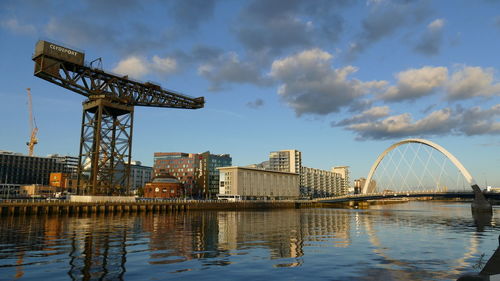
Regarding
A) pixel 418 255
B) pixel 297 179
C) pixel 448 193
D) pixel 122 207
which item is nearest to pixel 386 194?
pixel 448 193

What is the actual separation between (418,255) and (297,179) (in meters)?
156

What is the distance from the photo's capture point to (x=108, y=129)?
250 ft

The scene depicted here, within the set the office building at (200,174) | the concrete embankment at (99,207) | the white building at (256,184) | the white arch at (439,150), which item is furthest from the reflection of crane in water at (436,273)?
the office building at (200,174)

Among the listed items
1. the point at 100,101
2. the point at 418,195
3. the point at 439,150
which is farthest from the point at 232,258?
the point at 439,150

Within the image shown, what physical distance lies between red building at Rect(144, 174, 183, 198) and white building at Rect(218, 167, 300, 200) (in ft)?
61.4

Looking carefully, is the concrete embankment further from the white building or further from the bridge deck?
the bridge deck

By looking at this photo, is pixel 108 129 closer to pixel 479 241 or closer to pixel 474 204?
pixel 479 241

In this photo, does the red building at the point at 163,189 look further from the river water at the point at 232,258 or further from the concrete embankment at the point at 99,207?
the river water at the point at 232,258

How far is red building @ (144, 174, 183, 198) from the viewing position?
144 meters

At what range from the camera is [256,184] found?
501 feet

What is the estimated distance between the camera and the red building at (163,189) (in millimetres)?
143625

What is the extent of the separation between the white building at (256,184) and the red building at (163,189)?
61.4 ft

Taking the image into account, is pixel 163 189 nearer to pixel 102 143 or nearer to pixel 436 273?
pixel 102 143

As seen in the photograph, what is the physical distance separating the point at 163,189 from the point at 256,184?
3909 cm
